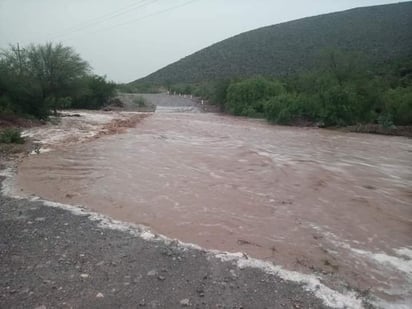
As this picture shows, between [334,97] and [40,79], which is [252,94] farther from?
[40,79]

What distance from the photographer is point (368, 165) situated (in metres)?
14.1

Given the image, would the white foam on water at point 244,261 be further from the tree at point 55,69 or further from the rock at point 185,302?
the tree at point 55,69

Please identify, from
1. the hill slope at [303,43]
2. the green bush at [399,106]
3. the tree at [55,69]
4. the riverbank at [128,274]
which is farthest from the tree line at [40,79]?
the hill slope at [303,43]

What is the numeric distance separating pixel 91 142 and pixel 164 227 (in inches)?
448

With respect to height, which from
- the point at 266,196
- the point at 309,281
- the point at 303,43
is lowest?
the point at 266,196

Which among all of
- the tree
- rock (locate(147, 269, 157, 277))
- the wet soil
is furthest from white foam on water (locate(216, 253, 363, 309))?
the tree

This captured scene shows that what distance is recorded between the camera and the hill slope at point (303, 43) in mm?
49625

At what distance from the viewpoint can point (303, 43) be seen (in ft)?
190

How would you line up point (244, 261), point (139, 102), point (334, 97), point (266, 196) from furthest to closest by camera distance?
point (139, 102) < point (334, 97) < point (266, 196) < point (244, 261)

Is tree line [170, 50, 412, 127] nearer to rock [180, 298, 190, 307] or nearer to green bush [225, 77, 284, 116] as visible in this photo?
green bush [225, 77, 284, 116]

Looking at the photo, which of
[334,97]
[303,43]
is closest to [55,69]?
[334,97]

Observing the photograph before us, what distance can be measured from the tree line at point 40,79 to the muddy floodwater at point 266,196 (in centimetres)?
845

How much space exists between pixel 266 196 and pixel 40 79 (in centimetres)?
2331

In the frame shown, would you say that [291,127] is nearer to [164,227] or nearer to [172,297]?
[164,227]
